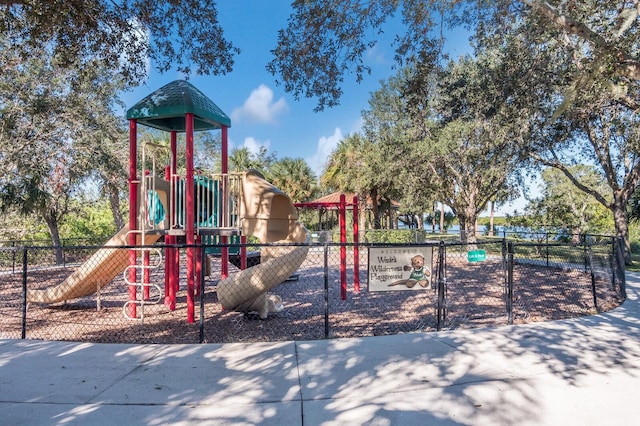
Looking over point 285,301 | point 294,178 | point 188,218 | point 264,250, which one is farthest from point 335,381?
point 294,178

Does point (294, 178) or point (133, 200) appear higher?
point (294, 178)

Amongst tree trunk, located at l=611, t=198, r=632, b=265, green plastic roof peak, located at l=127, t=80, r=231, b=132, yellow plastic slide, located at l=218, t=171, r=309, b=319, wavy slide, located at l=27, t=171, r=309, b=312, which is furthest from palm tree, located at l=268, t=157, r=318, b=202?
green plastic roof peak, located at l=127, t=80, r=231, b=132

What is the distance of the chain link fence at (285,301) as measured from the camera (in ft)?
19.7

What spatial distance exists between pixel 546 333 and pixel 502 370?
188 centimetres

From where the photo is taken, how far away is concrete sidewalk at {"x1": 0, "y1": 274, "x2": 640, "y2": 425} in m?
3.29

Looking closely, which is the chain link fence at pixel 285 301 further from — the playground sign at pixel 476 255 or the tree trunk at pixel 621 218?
the tree trunk at pixel 621 218

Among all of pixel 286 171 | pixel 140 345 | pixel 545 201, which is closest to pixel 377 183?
pixel 286 171

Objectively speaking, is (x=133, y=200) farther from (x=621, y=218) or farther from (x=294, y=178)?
(x=294, y=178)

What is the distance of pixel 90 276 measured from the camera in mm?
7520

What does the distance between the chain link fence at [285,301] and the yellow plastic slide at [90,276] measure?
2 cm

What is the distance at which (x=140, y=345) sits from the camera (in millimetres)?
5215

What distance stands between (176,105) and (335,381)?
5.23m

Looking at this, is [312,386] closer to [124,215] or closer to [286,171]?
[124,215]

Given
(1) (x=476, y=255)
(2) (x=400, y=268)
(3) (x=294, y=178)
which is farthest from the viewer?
(3) (x=294, y=178)
